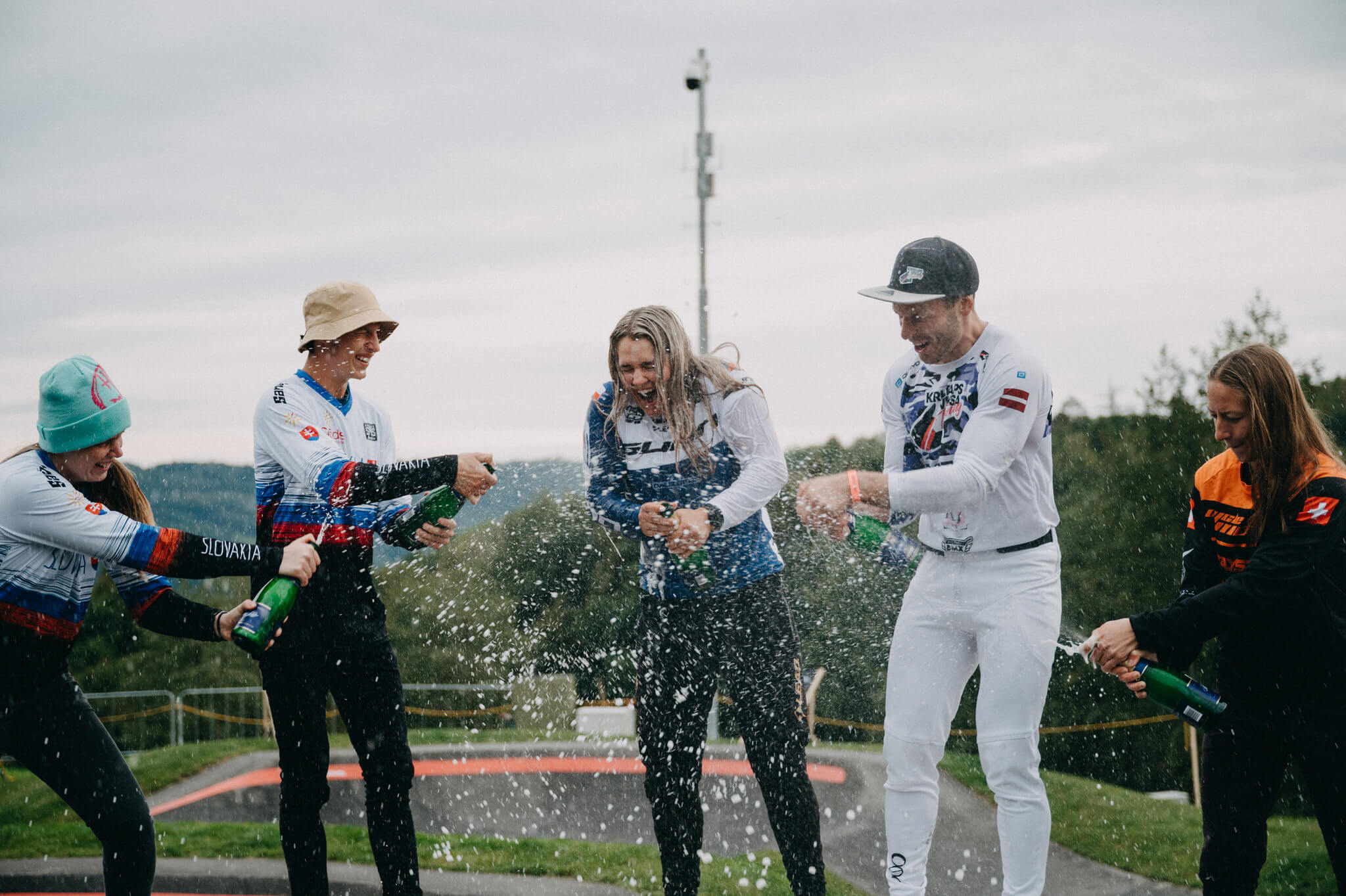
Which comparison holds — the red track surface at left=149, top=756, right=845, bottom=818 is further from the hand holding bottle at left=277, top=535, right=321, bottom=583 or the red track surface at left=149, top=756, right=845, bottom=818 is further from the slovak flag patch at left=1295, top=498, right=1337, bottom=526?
the slovak flag patch at left=1295, top=498, right=1337, bottom=526

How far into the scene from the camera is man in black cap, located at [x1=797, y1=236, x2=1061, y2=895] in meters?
3.36

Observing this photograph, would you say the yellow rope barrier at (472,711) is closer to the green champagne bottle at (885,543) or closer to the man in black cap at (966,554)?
the green champagne bottle at (885,543)

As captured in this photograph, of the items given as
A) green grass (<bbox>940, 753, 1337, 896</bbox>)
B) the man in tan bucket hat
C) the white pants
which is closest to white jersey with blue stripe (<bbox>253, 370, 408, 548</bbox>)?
the man in tan bucket hat

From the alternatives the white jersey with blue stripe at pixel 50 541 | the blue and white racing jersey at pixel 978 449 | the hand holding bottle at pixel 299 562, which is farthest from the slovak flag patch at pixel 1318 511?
the white jersey with blue stripe at pixel 50 541

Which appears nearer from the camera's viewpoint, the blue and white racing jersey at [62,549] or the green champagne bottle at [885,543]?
the blue and white racing jersey at [62,549]

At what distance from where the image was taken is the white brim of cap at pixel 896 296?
3492 mm

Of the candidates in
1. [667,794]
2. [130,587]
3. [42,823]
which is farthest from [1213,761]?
[42,823]

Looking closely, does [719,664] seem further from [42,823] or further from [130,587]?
[42,823]

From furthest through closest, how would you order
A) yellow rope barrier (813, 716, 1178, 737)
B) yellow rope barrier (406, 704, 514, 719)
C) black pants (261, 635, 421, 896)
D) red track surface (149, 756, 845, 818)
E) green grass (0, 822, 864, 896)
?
yellow rope barrier (406, 704, 514, 719)
yellow rope barrier (813, 716, 1178, 737)
red track surface (149, 756, 845, 818)
green grass (0, 822, 864, 896)
black pants (261, 635, 421, 896)

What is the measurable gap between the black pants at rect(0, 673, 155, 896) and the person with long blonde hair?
174 cm

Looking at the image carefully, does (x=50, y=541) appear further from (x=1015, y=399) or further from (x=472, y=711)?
(x=472, y=711)

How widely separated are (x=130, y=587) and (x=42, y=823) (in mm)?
6402

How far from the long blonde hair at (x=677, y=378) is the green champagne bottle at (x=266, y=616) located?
4.30ft

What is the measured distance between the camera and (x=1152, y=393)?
31.8 m
